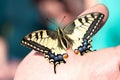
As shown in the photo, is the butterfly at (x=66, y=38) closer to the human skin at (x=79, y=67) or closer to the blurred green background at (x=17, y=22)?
the human skin at (x=79, y=67)

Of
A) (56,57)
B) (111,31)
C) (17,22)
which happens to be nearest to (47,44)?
(56,57)

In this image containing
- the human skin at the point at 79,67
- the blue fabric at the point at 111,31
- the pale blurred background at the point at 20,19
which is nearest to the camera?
the human skin at the point at 79,67

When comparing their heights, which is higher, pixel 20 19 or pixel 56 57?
pixel 20 19

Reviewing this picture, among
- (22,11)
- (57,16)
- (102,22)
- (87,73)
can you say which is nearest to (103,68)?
(87,73)

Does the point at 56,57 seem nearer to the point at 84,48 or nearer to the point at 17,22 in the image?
the point at 84,48

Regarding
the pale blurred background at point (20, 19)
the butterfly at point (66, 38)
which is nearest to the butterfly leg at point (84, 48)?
the butterfly at point (66, 38)

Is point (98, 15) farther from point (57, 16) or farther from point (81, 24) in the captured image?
point (57, 16)

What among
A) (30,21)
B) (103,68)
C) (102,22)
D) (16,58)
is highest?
(30,21)
